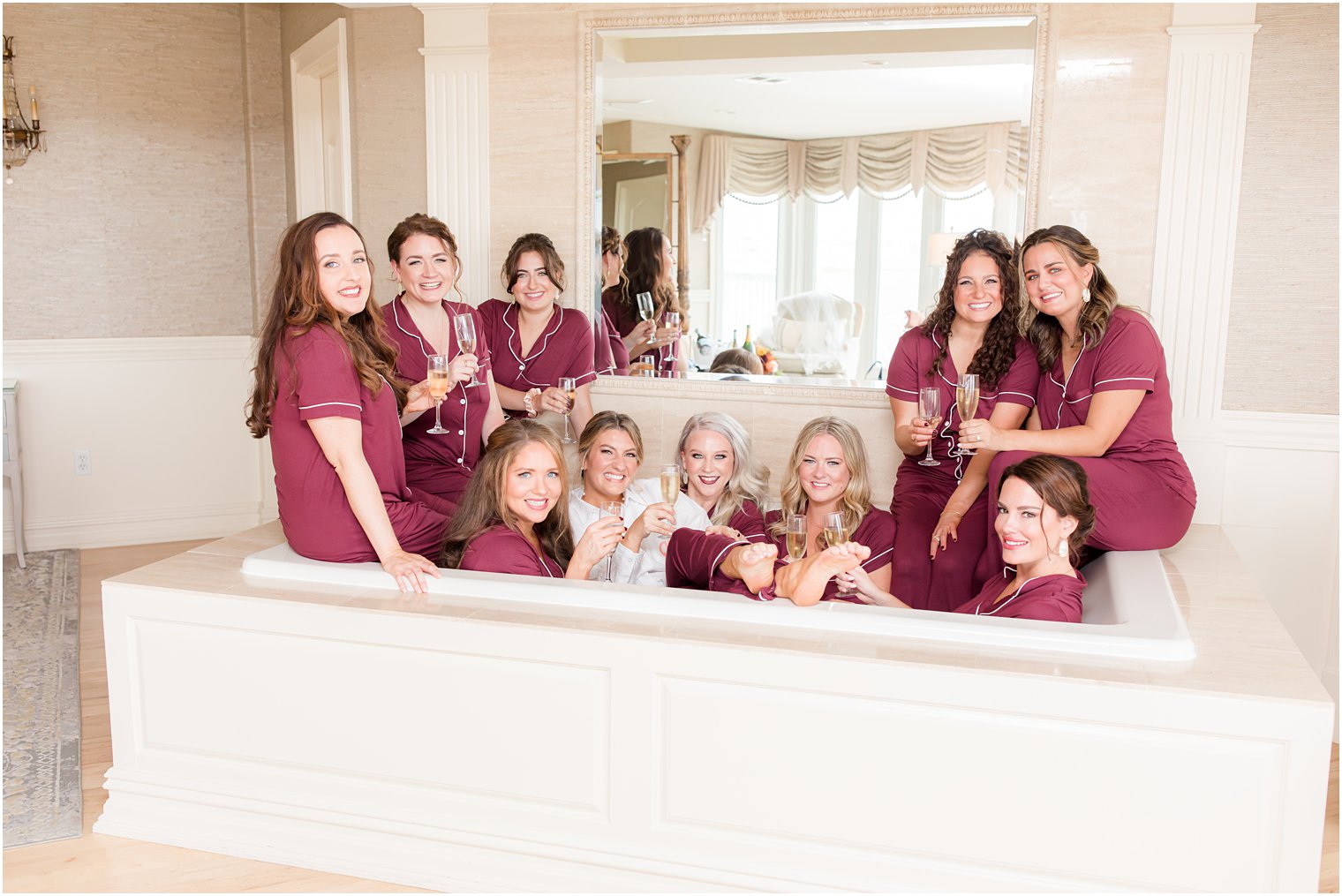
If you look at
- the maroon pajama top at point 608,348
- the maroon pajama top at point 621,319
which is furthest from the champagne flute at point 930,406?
the maroon pajama top at point 608,348

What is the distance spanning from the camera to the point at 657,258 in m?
3.59

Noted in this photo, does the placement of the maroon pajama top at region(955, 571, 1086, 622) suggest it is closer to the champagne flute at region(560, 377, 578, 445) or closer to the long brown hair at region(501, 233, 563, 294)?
the champagne flute at region(560, 377, 578, 445)

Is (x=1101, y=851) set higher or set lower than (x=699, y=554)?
lower

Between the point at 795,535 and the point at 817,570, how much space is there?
9 centimetres

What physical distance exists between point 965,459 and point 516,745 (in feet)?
5.29

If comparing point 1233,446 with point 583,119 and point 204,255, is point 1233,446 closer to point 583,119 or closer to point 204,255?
point 583,119

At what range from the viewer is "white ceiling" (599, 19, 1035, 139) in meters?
3.20

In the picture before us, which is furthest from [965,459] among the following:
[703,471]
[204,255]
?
[204,255]

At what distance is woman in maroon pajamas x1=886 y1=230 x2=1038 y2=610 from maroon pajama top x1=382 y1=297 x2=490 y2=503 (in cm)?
123

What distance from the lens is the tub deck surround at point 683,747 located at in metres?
1.80

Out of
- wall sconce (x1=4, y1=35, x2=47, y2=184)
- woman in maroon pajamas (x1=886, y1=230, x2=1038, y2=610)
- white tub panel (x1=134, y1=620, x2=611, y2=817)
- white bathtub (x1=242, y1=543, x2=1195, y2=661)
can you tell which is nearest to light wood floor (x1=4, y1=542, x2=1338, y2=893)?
white tub panel (x1=134, y1=620, x2=611, y2=817)

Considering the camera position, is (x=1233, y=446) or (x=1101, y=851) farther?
(x=1233, y=446)

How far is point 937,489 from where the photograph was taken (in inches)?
121

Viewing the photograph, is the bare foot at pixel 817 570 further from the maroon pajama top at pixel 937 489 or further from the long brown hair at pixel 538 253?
the long brown hair at pixel 538 253
